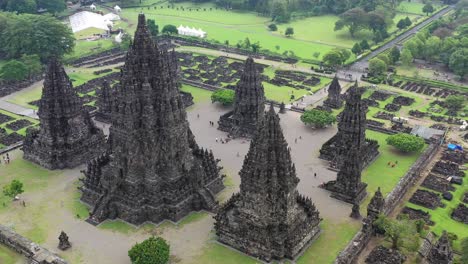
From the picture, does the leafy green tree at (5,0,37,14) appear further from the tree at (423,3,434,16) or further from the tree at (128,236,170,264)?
the tree at (423,3,434,16)

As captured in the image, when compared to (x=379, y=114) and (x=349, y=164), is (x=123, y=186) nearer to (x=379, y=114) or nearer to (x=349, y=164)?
(x=349, y=164)

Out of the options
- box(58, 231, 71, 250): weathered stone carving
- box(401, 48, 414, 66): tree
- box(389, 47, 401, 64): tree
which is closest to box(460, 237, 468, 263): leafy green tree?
box(58, 231, 71, 250): weathered stone carving

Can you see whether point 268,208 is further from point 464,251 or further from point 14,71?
point 14,71

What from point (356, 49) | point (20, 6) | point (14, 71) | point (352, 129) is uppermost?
point (352, 129)

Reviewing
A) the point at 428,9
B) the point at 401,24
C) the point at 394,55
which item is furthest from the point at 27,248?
the point at 428,9

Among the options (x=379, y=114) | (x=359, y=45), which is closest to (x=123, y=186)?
(x=379, y=114)
